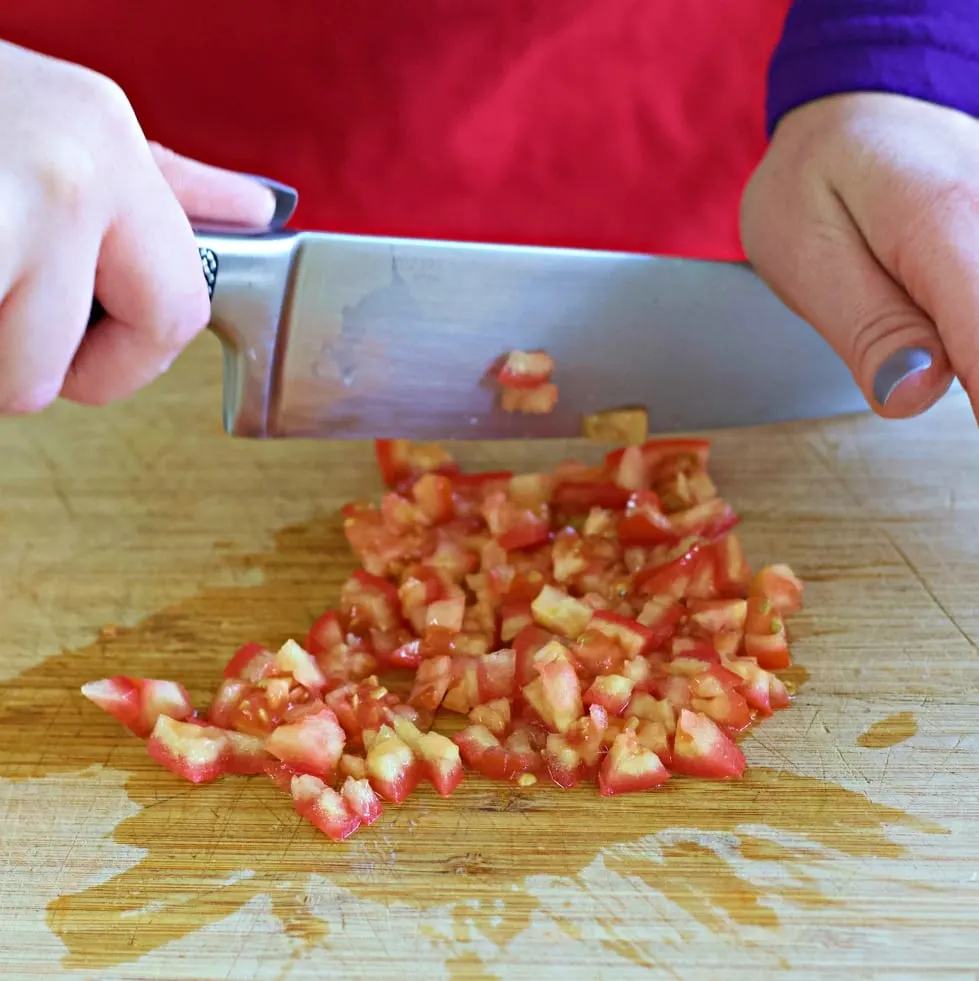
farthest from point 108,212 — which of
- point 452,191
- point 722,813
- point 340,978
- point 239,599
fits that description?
point 452,191

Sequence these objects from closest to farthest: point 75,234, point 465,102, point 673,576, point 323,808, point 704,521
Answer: point 75,234 → point 323,808 → point 673,576 → point 704,521 → point 465,102

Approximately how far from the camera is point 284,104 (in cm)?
162

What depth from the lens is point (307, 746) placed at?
3.43 ft

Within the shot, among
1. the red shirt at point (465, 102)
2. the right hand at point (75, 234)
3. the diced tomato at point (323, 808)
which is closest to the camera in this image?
the right hand at point (75, 234)

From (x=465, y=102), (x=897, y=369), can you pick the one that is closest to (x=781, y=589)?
(x=897, y=369)

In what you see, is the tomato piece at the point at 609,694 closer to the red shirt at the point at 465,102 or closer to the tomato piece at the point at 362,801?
the tomato piece at the point at 362,801

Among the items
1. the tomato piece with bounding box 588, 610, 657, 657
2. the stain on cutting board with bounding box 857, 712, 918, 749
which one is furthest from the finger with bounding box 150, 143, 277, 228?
the stain on cutting board with bounding box 857, 712, 918, 749

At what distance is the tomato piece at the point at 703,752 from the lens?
1.03 meters

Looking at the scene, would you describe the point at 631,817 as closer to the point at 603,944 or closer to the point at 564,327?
the point at 603,944

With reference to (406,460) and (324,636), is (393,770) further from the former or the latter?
(406,460)

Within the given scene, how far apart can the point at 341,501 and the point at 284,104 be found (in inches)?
25.6

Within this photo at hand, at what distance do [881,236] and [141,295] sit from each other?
0.78 meters

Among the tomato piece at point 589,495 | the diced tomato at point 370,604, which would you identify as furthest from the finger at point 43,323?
the tomato piece at point 589,495

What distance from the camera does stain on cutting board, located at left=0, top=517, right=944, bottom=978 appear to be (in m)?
0.92
